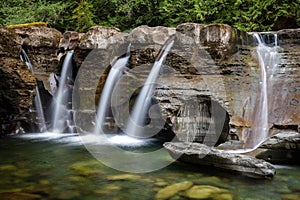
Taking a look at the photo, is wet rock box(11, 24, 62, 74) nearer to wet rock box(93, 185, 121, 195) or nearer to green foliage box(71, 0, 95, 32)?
green foliage box(71, 0, 95, 32)

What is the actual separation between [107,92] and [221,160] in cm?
446

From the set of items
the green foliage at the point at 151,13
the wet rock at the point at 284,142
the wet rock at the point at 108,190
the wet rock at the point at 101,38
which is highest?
the green foliage at the point at 151,13

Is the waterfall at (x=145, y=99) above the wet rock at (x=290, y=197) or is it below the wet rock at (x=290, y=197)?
above

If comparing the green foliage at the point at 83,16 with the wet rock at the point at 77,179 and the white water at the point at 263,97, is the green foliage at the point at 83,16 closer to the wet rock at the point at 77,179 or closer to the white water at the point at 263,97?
the white water at the point at 263,97

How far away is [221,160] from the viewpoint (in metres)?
5.42

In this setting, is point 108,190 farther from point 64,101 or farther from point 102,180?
point 64,101

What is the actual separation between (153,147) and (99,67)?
3231 millimetres

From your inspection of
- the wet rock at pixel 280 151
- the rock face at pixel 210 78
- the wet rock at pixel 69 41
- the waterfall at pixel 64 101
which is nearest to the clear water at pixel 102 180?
the wet rock at pixel 280 151

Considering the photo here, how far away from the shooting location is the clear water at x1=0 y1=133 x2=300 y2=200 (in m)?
4.49

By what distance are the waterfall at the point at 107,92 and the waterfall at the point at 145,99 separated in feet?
2.94

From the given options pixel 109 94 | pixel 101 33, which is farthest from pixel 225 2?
pixel 109 94

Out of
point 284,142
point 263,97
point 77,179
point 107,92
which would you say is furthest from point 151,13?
point 77,179

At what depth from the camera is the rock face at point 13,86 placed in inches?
351

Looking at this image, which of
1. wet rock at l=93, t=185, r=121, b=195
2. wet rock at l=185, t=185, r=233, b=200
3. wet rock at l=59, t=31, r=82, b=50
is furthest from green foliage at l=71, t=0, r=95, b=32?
wet rock at l=185, t=185, r=233, b=200
